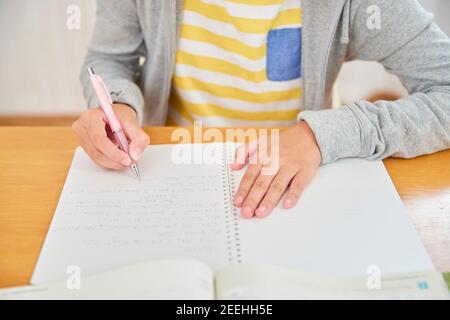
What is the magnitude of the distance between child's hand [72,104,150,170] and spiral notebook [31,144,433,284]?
0.02 m

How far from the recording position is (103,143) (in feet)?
2.20

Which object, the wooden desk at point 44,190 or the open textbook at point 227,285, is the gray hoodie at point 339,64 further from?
the open textbook at point 227,285

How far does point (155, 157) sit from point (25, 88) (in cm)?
119

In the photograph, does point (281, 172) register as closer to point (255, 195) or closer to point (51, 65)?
point (255, 195)

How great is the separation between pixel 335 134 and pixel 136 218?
0.29 m

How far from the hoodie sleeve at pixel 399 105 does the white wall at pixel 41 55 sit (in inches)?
40.1

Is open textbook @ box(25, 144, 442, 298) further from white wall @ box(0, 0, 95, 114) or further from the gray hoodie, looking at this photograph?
white wall @ box(0, 0, 95, 114)

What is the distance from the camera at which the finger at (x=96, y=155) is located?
670 millimetres

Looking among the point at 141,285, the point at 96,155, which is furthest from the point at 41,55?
the point at 141,285

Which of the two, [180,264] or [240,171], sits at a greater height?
[240,171]

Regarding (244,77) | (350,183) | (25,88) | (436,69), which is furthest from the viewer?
(25,88)

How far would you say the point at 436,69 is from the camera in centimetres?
77

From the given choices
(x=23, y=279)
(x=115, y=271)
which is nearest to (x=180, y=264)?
(x=115, y=271)

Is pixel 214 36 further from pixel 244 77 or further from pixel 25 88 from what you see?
pixel 25 88
